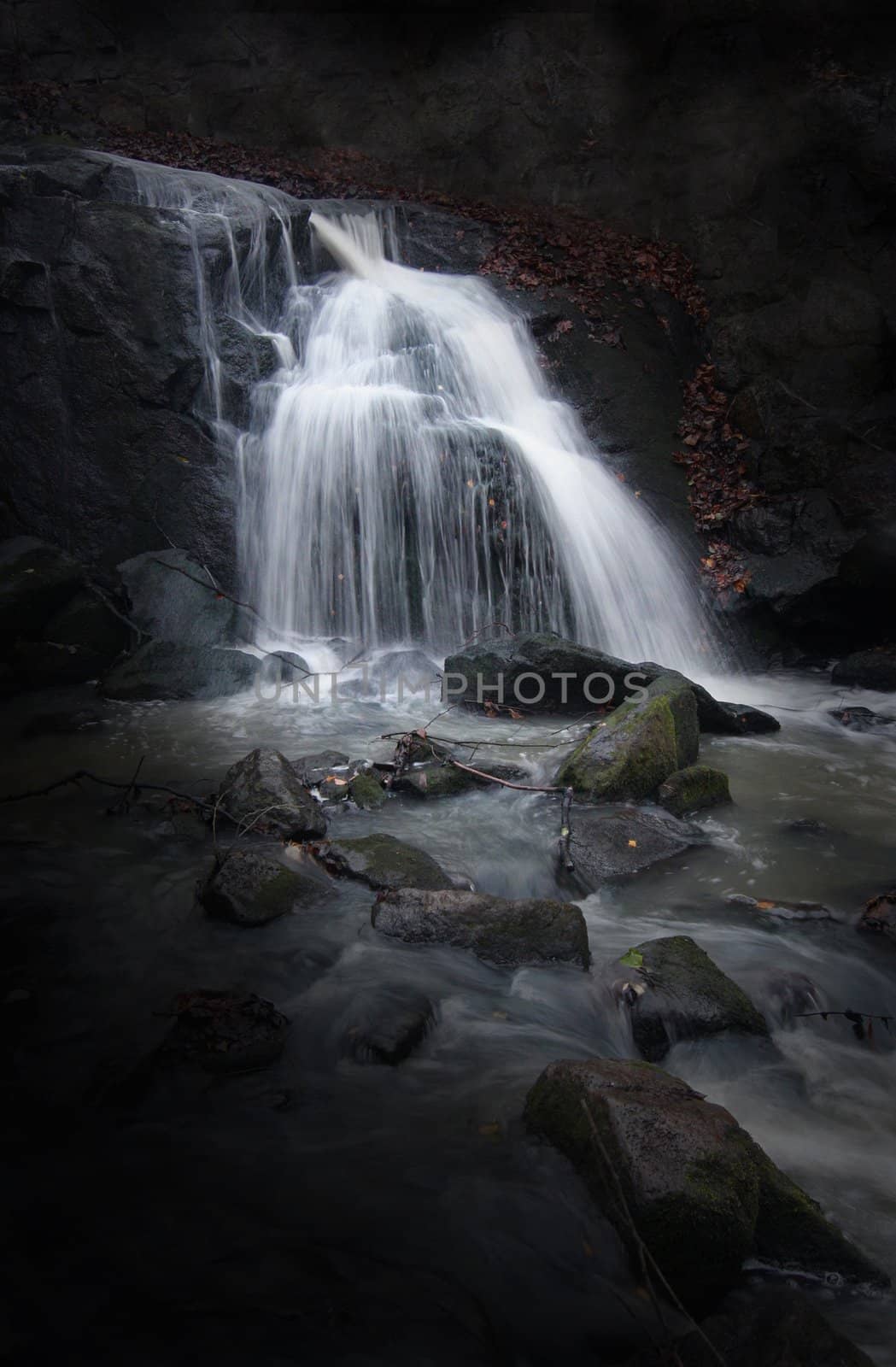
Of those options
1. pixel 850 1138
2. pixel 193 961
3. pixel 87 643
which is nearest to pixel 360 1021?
pixel 193 961

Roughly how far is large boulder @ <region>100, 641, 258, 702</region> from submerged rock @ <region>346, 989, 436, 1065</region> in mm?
5173

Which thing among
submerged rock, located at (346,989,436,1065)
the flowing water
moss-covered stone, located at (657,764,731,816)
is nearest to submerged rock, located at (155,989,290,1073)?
the flowing water

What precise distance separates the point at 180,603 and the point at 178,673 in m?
1.18

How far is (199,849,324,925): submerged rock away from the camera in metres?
4.39

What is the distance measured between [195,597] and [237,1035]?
6791 mm

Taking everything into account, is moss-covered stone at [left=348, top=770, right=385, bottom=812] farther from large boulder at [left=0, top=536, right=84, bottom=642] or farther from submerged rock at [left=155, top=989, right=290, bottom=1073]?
large boulder at [left=0, top=536, right=84, bottom=642]

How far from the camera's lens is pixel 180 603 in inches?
368

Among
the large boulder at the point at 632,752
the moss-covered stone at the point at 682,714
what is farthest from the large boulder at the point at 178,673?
the moss-covered stone at the point at 682,714

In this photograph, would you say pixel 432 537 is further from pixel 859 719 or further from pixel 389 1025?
pixel 389 1025

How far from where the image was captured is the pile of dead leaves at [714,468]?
10852mm

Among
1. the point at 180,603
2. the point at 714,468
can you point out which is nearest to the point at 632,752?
the point at 180,603

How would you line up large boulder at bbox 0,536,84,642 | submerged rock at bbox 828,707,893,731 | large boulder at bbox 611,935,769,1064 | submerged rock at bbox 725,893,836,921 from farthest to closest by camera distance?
large boulder at bbox 0,536,84,642 → submerged rock at bbox 828,707,893,731 → submerged rock at bbox 725,893,836,921 → large boulder at bbox 611,935,769,1064

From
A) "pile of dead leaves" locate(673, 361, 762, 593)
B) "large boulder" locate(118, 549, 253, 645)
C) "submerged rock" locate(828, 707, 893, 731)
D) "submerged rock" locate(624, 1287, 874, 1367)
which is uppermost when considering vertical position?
"pile of dead leaves" locate(673, 361, 762, 593)

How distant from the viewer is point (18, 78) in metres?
16.5
